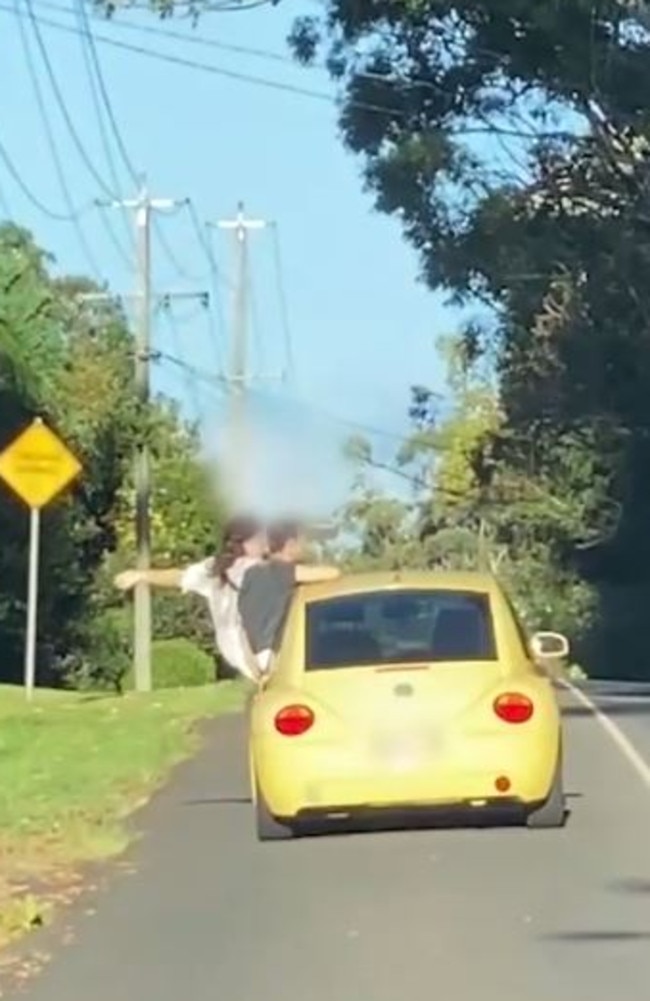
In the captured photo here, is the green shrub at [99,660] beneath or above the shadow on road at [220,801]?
beneath

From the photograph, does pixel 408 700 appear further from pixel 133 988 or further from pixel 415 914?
pixel 133 988

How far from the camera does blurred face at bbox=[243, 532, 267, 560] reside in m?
21.3

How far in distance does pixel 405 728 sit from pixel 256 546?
6.76 meters

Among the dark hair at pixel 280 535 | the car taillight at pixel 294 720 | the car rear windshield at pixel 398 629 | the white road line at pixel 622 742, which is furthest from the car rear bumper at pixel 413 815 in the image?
the dark hair at pixel 280 535

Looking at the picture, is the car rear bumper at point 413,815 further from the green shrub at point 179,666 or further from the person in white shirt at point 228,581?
the green shrub at point 179,666

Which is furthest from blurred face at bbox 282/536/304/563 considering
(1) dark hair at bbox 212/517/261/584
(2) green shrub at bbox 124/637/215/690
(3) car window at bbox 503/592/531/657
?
(2) green shrub at bbox 124/637/215/690

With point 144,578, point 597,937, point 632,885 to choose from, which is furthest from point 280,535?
point 597,937

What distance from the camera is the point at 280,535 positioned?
72.9 feet

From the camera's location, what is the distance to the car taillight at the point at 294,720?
15.5m

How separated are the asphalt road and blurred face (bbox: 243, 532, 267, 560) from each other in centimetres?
382

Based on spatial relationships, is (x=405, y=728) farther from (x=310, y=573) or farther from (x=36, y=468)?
(x=36, y=468)

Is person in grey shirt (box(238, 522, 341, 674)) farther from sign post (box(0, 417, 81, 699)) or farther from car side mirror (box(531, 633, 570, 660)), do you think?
sign post (box(0, 417, 81, 699))

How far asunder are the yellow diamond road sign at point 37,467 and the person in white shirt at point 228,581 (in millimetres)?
8620

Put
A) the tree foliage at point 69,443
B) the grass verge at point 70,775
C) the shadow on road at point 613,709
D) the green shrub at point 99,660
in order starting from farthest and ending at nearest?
the green shrub at point 99,660 < the tree foliage at point 69,443 < the shadow on road at point 613,709 < the grass verge at point 70,775
